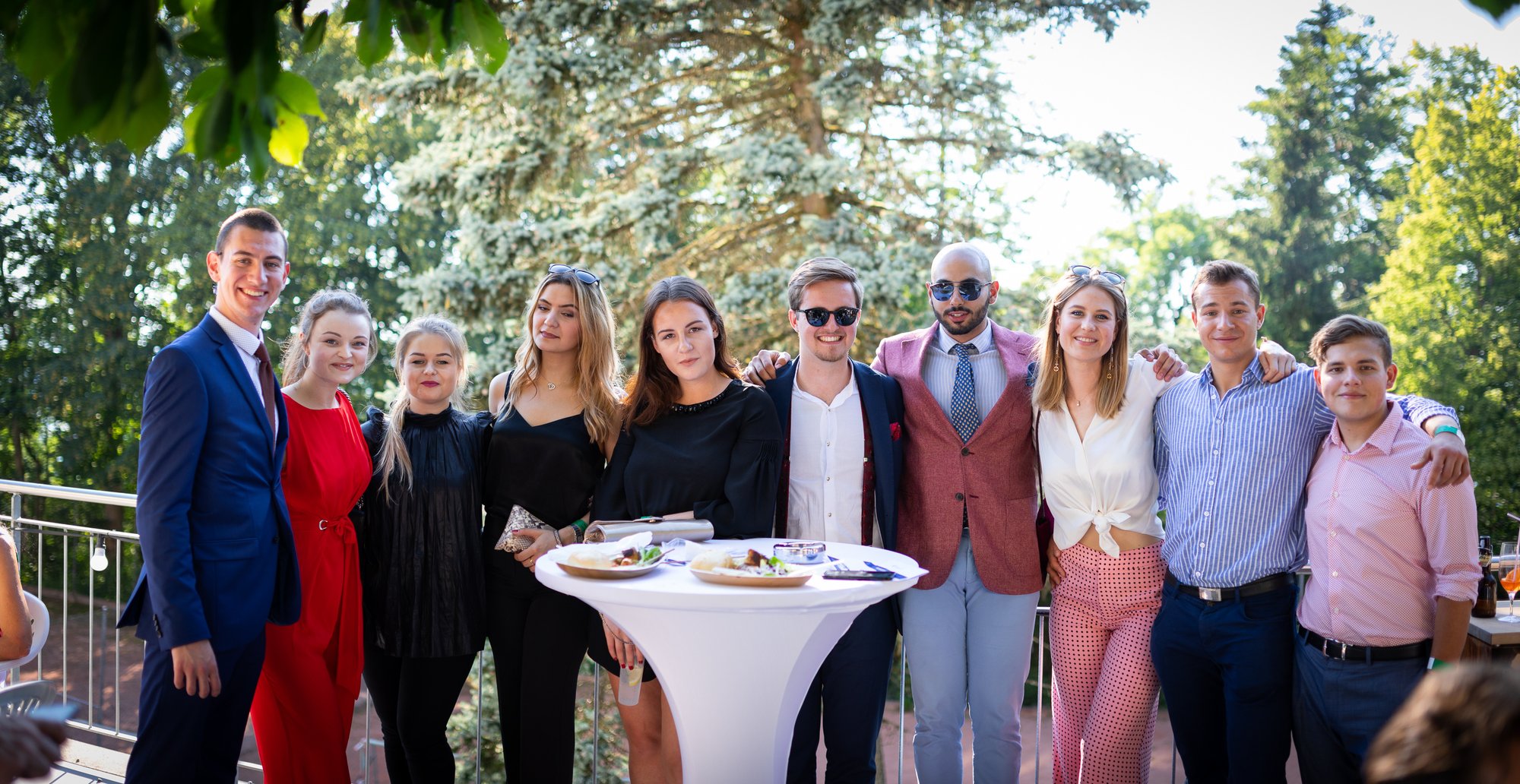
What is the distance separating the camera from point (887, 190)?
37.5ft

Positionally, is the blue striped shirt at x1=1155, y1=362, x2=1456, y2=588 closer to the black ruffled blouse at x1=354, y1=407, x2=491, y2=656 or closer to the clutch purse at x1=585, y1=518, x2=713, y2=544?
the clutch purse at x1=585, y1=518, x2=713, y2=544

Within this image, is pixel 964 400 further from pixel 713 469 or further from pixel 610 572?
pixel 610 572

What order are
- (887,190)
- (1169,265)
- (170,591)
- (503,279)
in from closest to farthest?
(170,591)
(503,279)
(887,190)
(1169,265)

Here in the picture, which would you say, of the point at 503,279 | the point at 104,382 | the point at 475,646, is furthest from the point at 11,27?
the point at 104,382

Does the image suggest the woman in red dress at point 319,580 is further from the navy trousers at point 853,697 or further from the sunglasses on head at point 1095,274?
the sunglasses on head at point 1095,274

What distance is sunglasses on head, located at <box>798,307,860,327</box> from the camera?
3383mm

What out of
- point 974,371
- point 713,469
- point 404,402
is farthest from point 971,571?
point 404,402

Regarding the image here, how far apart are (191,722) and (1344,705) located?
10.7ft

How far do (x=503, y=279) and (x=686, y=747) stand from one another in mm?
7738

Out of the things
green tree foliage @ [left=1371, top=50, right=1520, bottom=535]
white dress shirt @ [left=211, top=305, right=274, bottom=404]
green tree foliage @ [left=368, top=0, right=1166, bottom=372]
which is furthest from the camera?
green tree foliage @ [left=1371, top=50, right=1520, bottom=535]

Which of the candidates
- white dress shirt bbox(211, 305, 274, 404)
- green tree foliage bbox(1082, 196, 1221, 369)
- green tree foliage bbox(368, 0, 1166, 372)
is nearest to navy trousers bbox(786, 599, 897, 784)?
white dress shirt bbox(211, 305, 274, 404)

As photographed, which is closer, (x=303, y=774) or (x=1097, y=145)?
(x=303, y=774)

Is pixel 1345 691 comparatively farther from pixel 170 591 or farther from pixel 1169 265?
pixel 1169 265

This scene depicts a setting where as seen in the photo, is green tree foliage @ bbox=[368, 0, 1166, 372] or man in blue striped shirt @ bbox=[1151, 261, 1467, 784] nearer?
man in blue striped shirt @ bbox=[1151, 261, 1467, 784]
